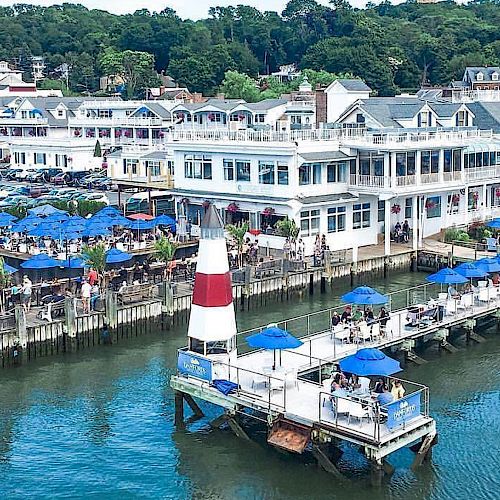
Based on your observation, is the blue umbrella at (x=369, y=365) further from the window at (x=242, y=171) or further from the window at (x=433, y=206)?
the window at (x=433, y=206)

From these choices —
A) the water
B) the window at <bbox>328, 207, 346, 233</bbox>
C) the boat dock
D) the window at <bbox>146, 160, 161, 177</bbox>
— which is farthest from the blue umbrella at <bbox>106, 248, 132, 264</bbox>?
the window at <bbox>146, 160, 161, 177</bbox>

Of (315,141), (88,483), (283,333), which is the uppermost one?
(315,141)

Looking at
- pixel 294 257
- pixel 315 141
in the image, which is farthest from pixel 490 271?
pixel 315 141

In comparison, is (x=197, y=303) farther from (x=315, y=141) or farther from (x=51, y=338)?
(x=315, y=141)

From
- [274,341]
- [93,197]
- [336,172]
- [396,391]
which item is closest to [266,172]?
[336,172]

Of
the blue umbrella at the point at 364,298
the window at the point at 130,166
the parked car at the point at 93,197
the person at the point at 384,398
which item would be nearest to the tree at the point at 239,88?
the window at the point at 130,166

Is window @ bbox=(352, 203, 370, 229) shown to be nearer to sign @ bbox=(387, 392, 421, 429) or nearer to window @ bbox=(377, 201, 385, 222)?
window @ bbox=(377, 201, 385, 222)
